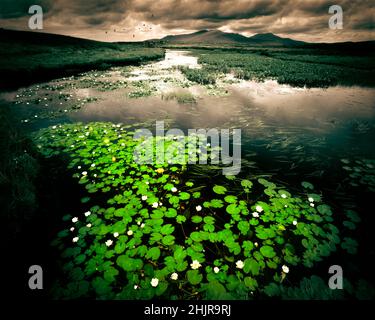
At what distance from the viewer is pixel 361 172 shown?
6418 mm

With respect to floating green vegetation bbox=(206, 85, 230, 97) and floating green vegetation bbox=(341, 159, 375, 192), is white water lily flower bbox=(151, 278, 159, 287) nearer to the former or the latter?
floating green vegetation bbox=(341, 159, 375, 192)

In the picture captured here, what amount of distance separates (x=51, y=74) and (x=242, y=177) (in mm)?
29093

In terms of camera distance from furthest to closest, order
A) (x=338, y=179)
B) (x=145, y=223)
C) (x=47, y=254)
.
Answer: (x=338, y=179)
(x=145, y=223)
(x=47, y=254)

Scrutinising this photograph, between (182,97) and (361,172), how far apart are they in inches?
469

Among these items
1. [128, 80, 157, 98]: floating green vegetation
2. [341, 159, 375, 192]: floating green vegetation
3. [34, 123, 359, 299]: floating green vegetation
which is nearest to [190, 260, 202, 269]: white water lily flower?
[34, 123, 359, 299]: floating green vegetation

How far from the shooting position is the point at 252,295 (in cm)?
318

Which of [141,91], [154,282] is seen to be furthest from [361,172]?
[141,91]

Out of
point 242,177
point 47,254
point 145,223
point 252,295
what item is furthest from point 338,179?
point 47,254

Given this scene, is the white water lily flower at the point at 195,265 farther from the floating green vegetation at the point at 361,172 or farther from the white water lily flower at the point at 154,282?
the floating green vegetation at the point at 361,172

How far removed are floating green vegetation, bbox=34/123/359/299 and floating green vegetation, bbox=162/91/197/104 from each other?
9.46m

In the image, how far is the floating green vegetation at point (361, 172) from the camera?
5.79m
